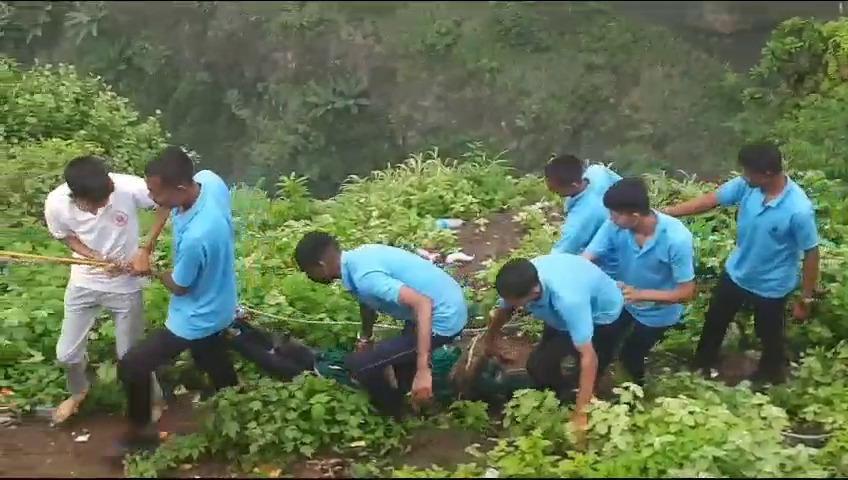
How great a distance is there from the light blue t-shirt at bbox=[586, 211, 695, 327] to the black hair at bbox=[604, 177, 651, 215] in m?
0.19

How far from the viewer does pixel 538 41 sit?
17.2 meters

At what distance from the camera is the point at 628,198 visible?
473 cm

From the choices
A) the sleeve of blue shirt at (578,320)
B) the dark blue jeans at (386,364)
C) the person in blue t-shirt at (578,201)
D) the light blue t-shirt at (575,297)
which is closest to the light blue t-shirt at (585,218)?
the person in blue t-shirt at (578,201)

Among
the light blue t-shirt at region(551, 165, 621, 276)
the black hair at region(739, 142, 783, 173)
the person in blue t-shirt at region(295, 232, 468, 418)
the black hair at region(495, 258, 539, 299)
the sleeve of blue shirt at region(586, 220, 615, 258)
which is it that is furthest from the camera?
the light blue t-shirt at region(551, 165, 621, 276)

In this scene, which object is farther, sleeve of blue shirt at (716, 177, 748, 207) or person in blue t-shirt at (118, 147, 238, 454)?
sleeve of blue shirt at (716, 177, 748, 207)

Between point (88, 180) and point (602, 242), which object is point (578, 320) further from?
point (88, 180)

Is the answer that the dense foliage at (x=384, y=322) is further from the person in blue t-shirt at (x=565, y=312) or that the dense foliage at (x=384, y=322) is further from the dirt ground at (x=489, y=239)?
the person in blue t-shirt at (x=565, y=312)

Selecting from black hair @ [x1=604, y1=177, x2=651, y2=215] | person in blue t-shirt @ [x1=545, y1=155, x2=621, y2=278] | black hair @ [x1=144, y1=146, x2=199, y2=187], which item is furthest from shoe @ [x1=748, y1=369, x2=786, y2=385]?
black hair @ [x1=144, y1=146, x2=199, y2=187]

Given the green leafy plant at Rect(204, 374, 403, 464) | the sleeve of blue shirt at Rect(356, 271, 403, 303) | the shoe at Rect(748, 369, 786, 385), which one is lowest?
the green leafy plant at Rect(204, 374, 403, 464)

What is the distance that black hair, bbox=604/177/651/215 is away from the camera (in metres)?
4.73

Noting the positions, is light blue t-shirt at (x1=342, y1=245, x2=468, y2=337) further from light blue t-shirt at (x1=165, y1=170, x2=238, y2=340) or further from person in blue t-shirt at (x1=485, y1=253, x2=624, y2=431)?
light blue t-shirt at (x1=165, y1=170, x2=238, y2=340)

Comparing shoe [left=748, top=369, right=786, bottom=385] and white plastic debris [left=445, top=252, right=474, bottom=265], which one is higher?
white plastic debris [left=445, top=252, right=474, bottom=265]

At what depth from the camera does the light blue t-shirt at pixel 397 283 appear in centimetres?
458

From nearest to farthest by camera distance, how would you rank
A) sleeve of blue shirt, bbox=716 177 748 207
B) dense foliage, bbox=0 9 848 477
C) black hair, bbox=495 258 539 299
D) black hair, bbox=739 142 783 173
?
1. dense foliage, bbox=0 9 848 477
2. black hair, bbox=495 258 539 299
3. black hair, bbox=739 142 783 173
4. sleeve of blue shirt, bbox=716 177 748 207
